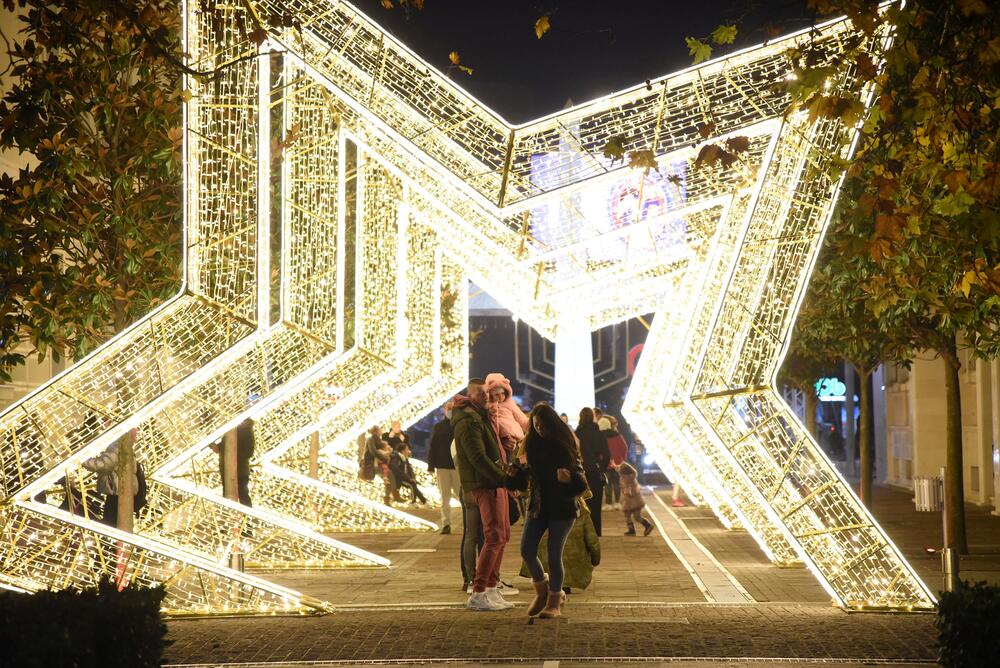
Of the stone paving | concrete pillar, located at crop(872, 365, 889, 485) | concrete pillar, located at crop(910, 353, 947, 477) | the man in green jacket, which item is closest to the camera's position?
the stone paving

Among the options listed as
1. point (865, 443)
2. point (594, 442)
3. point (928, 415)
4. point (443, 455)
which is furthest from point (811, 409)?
point (594, 442)

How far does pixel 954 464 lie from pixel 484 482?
8249 millimetres

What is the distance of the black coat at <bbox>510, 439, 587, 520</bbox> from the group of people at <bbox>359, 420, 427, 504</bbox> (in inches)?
641

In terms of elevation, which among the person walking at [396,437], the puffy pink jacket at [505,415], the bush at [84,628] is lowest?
the bush at [84,628]

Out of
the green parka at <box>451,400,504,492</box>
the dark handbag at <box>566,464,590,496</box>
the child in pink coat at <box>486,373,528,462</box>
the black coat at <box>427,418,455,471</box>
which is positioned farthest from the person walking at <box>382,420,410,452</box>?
the dark handbag at <box>566,464,590,496</box>

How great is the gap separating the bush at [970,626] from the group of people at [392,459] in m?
20.5

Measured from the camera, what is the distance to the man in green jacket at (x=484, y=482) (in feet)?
38.2

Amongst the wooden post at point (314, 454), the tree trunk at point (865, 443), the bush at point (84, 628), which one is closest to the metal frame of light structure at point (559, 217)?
the bush at point (84, 628)

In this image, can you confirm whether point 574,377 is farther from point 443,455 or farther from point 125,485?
point 125,485

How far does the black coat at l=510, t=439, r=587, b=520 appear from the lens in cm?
1130

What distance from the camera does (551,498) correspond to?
11305mm

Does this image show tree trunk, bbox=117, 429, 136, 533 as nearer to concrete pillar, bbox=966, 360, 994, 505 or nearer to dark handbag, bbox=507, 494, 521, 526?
dark handbag, bbox=507, 494, 521, 526

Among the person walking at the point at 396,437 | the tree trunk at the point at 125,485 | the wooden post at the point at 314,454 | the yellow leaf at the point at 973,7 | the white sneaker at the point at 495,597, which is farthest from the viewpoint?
the person walking at the point at 396,437

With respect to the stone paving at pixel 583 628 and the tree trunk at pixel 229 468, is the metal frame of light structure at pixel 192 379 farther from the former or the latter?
the tree trunk at pixel 229 468
